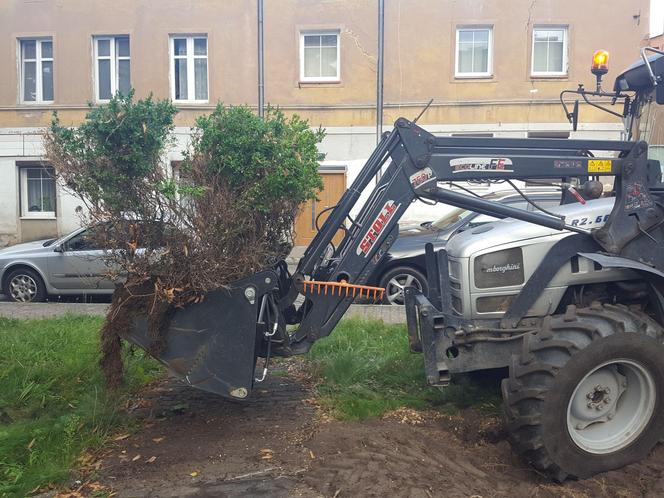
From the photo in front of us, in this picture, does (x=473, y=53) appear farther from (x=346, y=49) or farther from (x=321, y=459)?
(x=321, y=459)

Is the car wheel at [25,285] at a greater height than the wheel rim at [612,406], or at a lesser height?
lesser

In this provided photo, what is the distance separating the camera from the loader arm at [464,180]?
4379 millimetres

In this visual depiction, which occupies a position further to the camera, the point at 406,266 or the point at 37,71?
the point at 37,71

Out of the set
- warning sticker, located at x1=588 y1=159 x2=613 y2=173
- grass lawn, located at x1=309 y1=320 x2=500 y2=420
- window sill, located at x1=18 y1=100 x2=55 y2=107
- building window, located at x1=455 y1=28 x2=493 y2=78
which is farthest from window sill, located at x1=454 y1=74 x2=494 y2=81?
warning sticker, located at x1=588 y1=159 x2=613 y2=173

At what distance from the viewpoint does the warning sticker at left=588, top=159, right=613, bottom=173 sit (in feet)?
14.5

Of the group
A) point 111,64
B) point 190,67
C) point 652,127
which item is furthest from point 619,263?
point 111,64

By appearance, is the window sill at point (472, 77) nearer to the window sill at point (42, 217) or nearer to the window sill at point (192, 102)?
the window sill at point (192, 102)

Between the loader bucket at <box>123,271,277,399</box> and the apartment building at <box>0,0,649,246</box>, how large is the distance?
12.5 meters

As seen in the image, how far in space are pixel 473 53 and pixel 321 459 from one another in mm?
14848

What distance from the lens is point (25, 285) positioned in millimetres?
10906

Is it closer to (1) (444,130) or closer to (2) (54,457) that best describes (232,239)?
(2) (54,457)

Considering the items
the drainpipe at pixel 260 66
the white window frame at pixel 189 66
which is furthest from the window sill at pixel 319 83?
the white window frame at pixel 189 66

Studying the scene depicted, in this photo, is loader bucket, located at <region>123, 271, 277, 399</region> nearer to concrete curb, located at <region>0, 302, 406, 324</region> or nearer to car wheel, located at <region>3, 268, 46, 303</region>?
concrete curb, located at <region>0, 302, 406, 324</region>

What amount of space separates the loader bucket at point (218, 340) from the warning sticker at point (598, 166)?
2.29 metres
